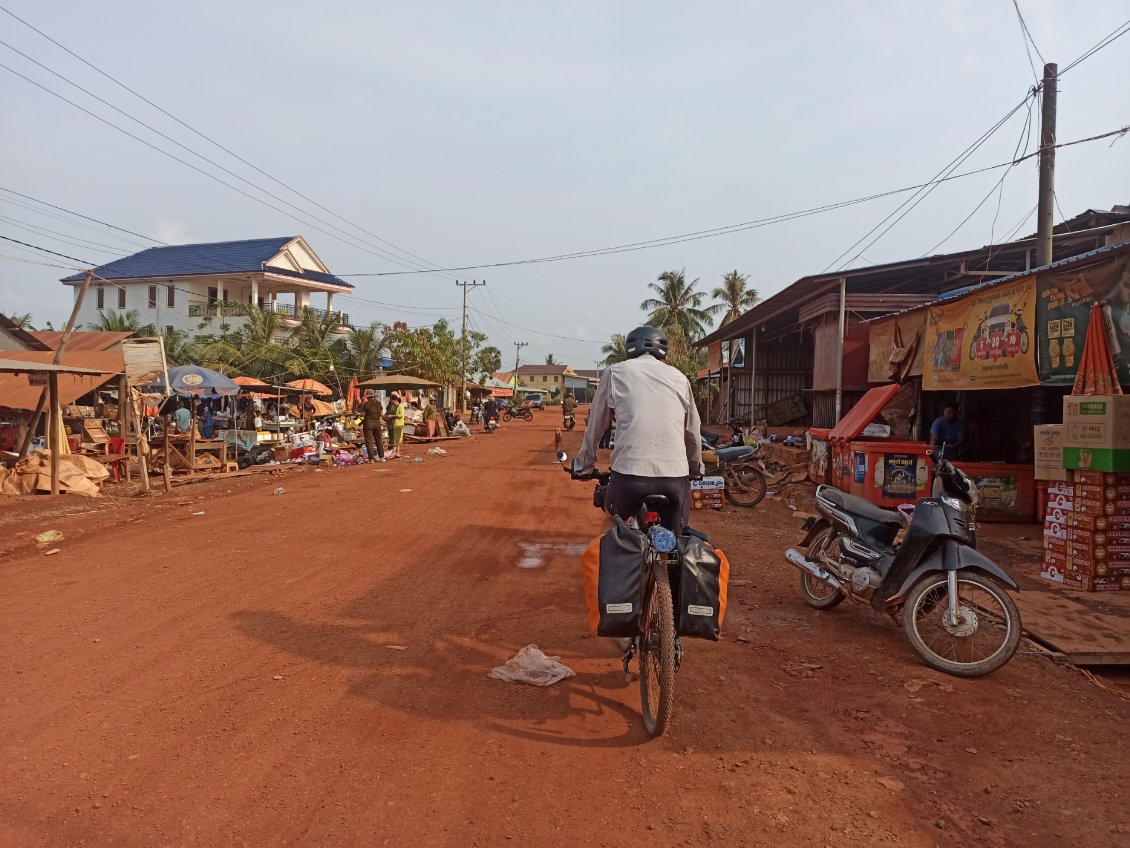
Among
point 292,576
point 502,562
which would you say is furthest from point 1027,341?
point 292,576

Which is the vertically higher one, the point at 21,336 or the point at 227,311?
the point at 227,311

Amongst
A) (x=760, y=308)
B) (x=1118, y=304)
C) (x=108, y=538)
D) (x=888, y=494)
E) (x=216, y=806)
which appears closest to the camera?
(x=216, y=806)

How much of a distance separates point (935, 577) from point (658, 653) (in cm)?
228

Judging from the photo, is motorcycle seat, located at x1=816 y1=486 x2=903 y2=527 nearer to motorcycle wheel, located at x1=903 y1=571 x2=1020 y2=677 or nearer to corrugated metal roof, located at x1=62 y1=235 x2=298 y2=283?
motorcycle wheel, located at x1=903 y1=571 x2=1020 y2=677

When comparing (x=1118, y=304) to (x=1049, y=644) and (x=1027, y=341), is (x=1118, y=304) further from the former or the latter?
(x=1049, y=644)

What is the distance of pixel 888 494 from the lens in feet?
36.3

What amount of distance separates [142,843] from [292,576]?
156 inches

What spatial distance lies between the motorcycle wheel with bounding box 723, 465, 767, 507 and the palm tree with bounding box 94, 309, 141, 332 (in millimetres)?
34375

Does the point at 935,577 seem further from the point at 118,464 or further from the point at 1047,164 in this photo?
the point at 118,464

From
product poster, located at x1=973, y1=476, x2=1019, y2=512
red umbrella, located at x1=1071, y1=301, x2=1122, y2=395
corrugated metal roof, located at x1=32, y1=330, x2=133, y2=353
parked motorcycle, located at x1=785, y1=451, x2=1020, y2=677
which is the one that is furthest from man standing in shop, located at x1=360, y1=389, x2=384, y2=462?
red umbrella, located at x1=1071, y1=301, x2=1122, y2=395

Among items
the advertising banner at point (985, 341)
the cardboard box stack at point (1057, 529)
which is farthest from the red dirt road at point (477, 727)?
the advertising banner at point (985, 341)

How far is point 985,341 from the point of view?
9.60 metres

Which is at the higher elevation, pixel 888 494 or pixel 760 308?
pixel 760 308

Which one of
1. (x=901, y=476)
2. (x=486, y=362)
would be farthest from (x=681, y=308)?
(x=901, y=476)
